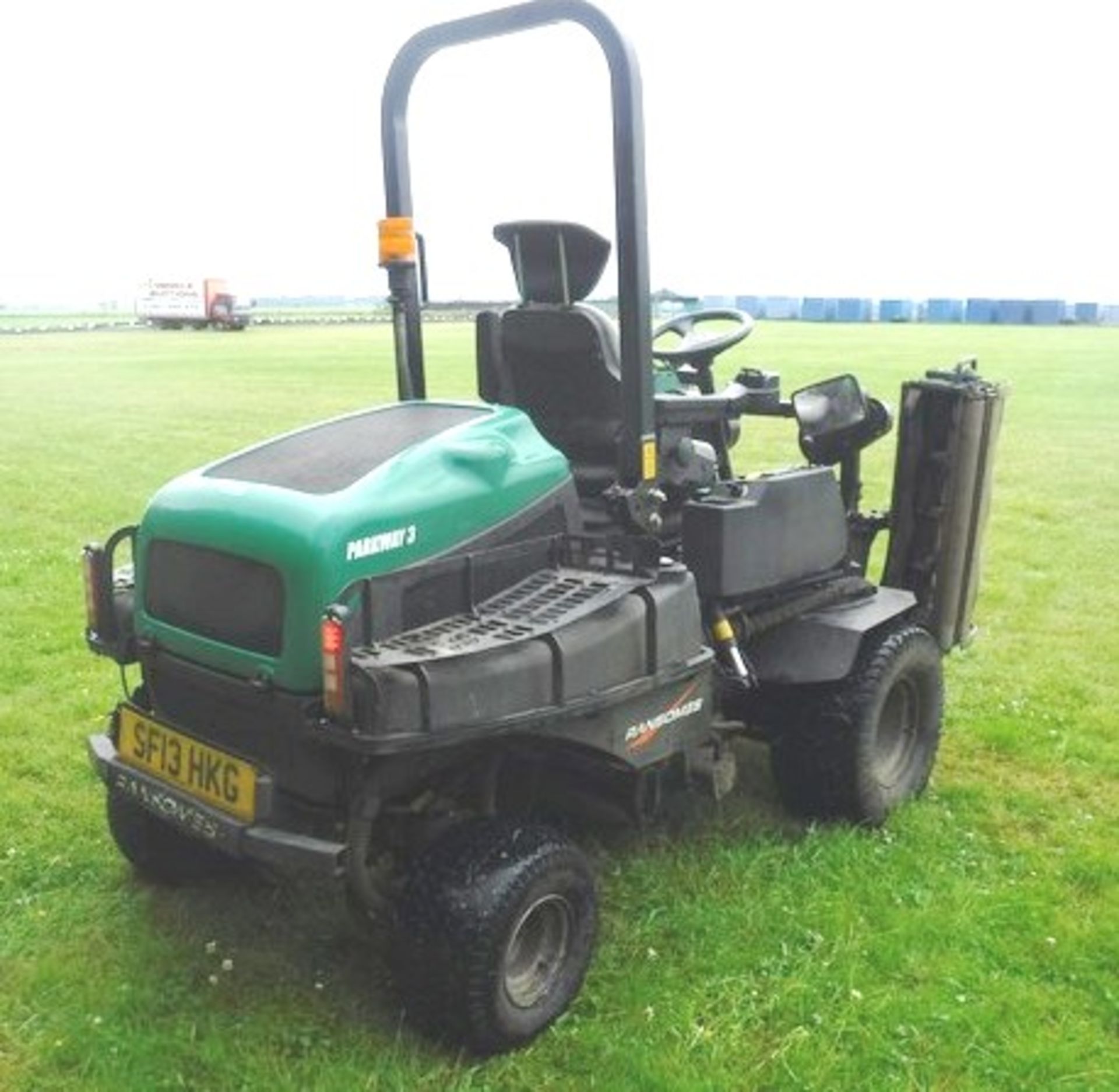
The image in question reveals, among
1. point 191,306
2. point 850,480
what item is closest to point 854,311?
point 191,306

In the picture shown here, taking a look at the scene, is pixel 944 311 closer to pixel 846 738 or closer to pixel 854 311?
pixel 854 311

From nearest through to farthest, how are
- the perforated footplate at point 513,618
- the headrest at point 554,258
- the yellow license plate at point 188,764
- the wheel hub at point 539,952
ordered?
the perforated footplate at point 513,618 < the yellow license plate at point 188,764 < the wheel hub at point 539,952 < the headrest at point 554,258

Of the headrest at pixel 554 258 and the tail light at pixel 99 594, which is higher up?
the headrest at pixel 554 258

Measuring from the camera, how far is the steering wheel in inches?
177

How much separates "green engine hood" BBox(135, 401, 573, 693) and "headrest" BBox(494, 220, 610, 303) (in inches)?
17.4

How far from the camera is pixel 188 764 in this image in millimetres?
3359

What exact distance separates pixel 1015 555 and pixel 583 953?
6.69 meters

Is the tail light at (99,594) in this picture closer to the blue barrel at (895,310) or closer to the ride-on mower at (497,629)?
the ride-on mower at (497,629)

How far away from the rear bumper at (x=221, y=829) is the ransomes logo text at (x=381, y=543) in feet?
2.26

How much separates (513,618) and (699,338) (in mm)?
1755

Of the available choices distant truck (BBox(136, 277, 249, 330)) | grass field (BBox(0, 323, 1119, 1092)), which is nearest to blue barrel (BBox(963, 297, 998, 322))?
distant truck (BBox(136, 277, 249, 330))

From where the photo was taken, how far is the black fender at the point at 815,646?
169 inches

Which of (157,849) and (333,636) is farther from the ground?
(333,636)

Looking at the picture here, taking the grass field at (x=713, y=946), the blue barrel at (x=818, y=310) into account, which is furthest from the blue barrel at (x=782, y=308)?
the grass field at (x=713, y=946)
